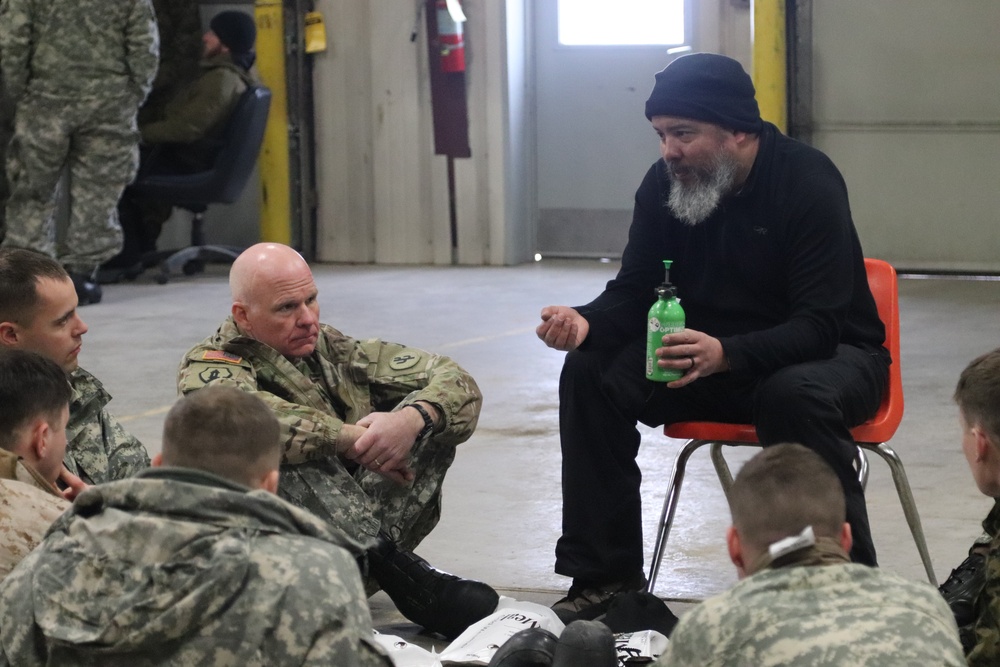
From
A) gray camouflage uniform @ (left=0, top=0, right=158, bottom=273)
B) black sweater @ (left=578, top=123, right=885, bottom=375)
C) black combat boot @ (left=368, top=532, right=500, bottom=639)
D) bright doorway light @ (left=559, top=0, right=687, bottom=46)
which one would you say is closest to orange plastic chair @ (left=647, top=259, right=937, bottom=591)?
black sweater @ (left=578, top=123, right=885, bottom=375)

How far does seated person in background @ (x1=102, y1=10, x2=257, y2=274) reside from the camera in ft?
27.8

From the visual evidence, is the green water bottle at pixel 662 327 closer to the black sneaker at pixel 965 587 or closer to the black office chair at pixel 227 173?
the black sneaker at pixel 965 587

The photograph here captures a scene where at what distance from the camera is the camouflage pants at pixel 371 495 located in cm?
284

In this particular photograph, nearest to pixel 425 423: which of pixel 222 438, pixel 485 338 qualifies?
pixel 222 438

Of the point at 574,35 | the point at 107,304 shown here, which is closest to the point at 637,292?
the point at 107,304

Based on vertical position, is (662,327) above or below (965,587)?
above

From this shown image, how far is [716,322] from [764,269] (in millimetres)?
168

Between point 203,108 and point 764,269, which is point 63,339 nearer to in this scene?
point 764,269

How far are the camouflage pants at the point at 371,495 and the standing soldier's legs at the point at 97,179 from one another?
207 inches

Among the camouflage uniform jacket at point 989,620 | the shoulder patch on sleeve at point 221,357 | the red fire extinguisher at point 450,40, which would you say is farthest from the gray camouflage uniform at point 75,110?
the camouflage uniform jacket at point 989,620

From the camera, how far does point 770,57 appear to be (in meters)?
8.09

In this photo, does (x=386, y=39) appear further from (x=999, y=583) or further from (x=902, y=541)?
(x=999, y=583)

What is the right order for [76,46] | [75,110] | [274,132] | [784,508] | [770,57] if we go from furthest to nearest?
[274,132], [770,57], [75,110], [76,46], [784,508]

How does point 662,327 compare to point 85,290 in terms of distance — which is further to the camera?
point 85,290
